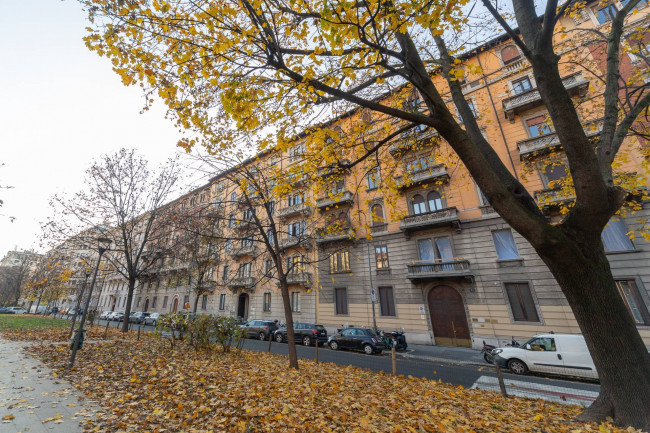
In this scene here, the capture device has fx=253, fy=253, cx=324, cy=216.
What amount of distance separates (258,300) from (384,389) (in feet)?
75.0

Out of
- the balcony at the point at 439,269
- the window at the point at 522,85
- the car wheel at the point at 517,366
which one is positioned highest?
the window at the point at 522,85

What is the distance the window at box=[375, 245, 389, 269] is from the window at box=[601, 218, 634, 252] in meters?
12.3

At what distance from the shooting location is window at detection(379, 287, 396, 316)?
18.9 meters

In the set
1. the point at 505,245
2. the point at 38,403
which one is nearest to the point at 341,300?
the point at 505,245

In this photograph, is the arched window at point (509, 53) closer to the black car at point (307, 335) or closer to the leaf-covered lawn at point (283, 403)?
the leaf-covered lawn at point (283, 403)

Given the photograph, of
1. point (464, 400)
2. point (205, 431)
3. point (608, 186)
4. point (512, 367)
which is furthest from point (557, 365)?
point (205, 431)

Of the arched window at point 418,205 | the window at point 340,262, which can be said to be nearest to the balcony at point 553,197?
the arched window at point 418,205

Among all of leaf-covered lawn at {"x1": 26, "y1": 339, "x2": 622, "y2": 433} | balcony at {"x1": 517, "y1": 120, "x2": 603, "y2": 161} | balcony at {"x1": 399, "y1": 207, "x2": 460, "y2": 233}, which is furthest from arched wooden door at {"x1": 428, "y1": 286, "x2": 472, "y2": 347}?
leaf-covered lawn at {"x1": 26, "y1": 339, "x2": 622, "y2": 433}

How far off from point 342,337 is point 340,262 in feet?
24.9

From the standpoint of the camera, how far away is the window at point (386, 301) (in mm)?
18906

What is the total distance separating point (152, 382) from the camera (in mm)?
5926

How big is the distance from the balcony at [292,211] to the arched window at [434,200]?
1043 centimetres

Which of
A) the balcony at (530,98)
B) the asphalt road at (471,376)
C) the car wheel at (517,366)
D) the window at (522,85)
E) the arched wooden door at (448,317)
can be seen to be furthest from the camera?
the window at (522,85)

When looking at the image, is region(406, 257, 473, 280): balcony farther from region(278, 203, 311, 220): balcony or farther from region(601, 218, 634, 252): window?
region(278, 203, 311, 220): balcony
